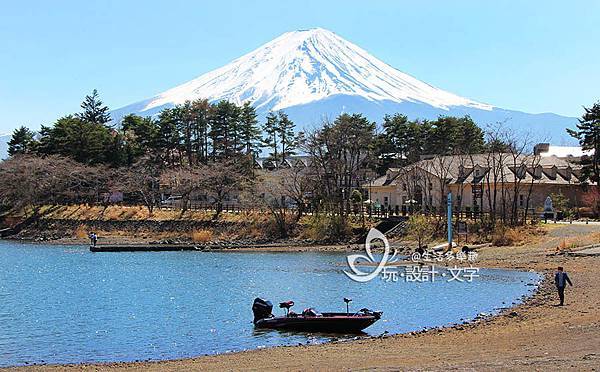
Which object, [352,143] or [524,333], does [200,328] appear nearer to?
[524,333]

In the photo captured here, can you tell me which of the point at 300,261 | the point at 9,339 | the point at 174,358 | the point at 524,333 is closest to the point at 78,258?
the point at 300,261

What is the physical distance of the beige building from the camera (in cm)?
5026

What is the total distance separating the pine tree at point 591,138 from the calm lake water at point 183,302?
22477 mm

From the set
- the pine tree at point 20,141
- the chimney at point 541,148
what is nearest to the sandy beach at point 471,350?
the chimney at point 541,148

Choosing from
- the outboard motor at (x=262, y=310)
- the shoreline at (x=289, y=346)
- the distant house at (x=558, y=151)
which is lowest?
the shoreline at (x=289, y=346)

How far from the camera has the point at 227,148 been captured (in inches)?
2687

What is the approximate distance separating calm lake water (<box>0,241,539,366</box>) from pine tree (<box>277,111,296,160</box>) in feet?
118

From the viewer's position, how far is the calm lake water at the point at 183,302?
17.3m

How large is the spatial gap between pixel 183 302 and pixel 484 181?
32.4 meters

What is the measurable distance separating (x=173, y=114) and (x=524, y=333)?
5755cm

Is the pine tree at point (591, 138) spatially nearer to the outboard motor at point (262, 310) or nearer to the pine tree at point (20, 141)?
the outboard motor at point (262, 310)

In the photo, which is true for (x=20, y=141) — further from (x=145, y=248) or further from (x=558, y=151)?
(x=558, y=151)

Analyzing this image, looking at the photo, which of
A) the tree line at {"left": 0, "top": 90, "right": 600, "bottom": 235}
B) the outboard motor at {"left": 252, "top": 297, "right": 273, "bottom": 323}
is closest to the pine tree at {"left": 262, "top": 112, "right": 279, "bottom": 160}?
the tree line at {"left": 0, "top": 90, "right": 600, "bottom": 235}

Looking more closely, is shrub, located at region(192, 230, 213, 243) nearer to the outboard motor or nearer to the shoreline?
the outboard motor
